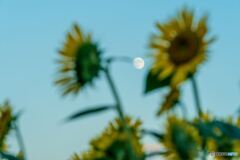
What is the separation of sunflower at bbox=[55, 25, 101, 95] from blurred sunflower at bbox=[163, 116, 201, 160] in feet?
1.69

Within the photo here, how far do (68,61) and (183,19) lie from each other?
0.78 metres

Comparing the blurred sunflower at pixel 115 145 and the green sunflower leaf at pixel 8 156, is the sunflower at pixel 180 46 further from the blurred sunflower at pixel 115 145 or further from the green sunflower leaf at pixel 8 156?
the green sunflower leaf at pixel 8 156

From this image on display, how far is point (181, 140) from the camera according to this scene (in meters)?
2.82

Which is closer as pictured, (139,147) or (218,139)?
(218,139)

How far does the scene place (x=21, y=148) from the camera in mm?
3928

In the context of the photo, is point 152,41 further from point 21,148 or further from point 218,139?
point 21,148

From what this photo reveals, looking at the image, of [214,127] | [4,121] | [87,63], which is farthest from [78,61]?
[4,121]

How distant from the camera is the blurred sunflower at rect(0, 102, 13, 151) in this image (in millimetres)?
4590

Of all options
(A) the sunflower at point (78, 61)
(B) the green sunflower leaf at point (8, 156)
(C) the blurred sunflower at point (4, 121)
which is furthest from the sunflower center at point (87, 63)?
(C) the blurred sunflower at point (4, 121)

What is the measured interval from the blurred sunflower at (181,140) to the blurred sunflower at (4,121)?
1.95m

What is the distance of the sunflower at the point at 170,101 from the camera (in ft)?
10.5

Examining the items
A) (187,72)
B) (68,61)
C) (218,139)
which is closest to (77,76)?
(68,61)

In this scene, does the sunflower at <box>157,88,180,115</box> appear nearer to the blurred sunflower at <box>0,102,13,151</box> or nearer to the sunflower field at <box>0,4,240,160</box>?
the sunflower field at <box>0,4,240,160</box>

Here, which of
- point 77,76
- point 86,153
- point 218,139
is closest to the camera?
point 218,139
